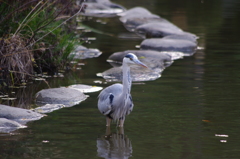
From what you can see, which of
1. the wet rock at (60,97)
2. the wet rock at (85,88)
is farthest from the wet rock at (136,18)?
the wet rock at (60,97)

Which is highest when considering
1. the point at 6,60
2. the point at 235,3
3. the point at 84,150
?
the point at 235,3

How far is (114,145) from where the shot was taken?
6160 mm

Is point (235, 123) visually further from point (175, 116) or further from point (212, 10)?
point (212, 10)

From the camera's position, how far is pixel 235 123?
692cm

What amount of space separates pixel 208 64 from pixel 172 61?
3.37ft

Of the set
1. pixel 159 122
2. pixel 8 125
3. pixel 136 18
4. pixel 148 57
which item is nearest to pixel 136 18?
pixel 136 18

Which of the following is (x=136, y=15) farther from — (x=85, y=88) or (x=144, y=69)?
(x=85, y=88)

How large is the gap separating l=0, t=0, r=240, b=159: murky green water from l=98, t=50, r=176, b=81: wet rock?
0.82 ft

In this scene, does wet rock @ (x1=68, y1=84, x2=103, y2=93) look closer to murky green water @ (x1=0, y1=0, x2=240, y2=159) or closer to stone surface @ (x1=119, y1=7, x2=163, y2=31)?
murky green water @ (x1=0, y1=0, x2=240, y2=159)

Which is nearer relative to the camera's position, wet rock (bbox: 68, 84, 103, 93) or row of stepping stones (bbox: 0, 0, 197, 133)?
row of stepping stones (bbox: 0, 0, 197, 133)

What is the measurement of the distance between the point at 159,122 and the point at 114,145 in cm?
108

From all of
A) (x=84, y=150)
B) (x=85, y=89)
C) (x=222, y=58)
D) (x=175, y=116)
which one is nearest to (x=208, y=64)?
(x=222, y=58)

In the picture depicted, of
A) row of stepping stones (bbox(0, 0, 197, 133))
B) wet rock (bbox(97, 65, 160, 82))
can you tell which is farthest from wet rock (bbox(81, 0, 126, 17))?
wet rock (bbox(97, 65, 160, 82))

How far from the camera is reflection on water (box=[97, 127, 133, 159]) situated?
573cm
